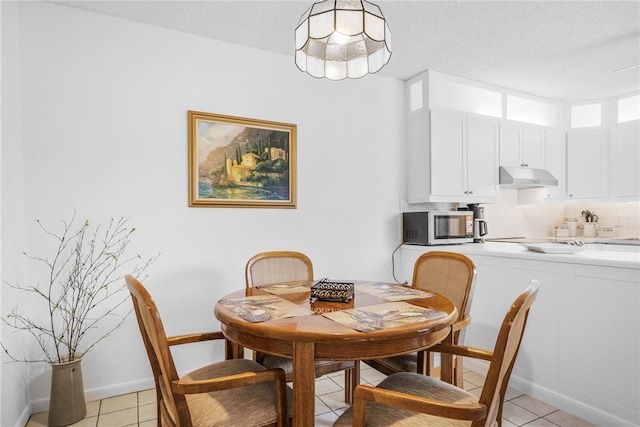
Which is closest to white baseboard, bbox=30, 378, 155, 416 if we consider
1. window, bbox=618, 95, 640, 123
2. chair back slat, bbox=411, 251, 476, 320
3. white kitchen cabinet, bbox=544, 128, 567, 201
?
chair back slat, bbox=411, 251, 476, 320

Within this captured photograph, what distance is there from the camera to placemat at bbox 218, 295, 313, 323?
1499mm

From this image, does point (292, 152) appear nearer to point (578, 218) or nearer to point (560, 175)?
point (560, 175)

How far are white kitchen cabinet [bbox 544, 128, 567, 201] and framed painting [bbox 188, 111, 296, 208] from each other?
120 inches

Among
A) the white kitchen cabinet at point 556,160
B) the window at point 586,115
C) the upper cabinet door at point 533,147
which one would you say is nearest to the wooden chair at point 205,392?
the upper cabinet door at point 533,147

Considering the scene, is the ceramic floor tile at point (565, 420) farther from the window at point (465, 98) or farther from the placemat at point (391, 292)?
the window at point (465, 98)

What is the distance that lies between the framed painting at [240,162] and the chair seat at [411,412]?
1.81 meters

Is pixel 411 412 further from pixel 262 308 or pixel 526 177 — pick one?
pixel 526 177

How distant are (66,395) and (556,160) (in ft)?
16.5

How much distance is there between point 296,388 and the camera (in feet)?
4.36

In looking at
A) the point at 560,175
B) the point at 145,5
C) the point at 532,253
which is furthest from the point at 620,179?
the point at 145,5

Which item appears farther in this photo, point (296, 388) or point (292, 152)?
point (292, 152)

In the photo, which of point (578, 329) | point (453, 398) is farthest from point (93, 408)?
point (578, 329)

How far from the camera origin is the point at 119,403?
242 centimetres

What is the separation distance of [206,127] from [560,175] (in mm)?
4027
